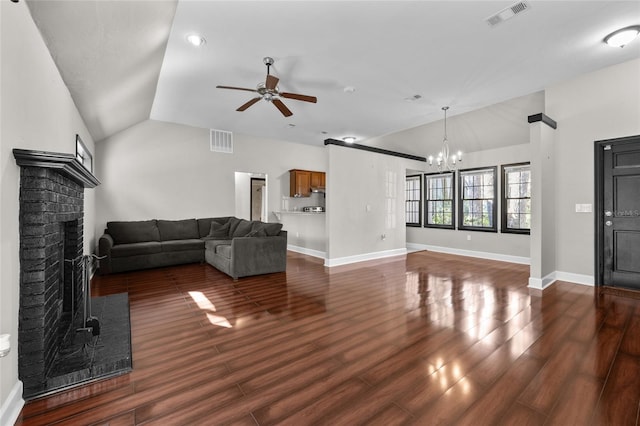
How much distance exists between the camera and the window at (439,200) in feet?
24.9

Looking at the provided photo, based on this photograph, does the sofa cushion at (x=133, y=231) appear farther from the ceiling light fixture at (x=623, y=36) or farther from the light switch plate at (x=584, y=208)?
the ceiling light fixture at (x=623, y=36)

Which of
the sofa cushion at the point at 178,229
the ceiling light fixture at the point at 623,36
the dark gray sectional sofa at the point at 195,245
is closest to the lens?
the ceiling light fixture at the point at 623,36

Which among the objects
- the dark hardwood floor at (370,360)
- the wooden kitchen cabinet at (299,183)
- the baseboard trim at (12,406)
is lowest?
the dark hardwood floor at (370,360)

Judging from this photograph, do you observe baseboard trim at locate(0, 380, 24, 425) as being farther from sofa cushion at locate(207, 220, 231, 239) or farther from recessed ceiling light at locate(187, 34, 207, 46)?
sofa cushion at locate(207, 220, 231, 239)

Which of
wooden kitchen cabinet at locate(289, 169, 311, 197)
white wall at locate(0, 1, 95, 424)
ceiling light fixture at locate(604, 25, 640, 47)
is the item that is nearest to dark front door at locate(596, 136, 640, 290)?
ceiling light fixture at locate(604, 25, 640, 47)

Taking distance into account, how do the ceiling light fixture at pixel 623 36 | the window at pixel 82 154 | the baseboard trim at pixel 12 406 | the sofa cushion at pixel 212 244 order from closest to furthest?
the baseboard trim at pixel 12 406
the ceiling light fixture at pixel 623 36
the window at pixel 82 154
the sofa cushion at pixel 212 244

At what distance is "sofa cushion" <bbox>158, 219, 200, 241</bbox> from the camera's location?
6194 mm

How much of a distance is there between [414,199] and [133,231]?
23.5 ft

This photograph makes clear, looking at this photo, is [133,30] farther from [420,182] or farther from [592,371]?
[420,182]

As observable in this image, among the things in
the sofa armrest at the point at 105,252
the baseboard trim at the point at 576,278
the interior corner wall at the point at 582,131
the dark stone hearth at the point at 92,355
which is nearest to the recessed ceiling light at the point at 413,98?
the interior corner wall at the point at 582,131

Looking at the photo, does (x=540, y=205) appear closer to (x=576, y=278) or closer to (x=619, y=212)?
(x=619, y=212)

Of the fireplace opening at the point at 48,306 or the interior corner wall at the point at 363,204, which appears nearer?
the fireplace opening at the point at 48,306

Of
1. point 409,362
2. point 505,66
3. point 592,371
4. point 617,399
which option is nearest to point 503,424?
point 409,362

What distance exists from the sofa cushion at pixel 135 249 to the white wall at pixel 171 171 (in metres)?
1.11
